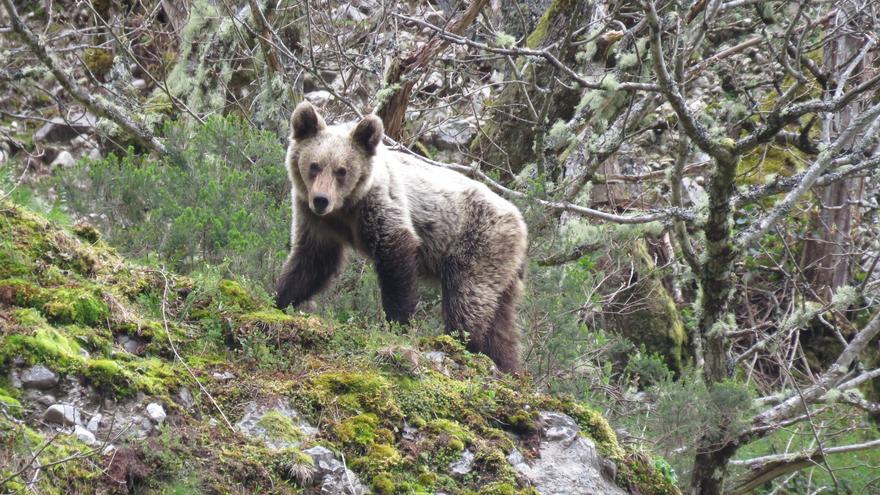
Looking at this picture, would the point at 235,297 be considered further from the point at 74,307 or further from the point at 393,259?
the point at 393,259

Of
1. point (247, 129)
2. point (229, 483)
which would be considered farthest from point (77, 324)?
point (247, 129)

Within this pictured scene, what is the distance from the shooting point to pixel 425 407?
175 inches

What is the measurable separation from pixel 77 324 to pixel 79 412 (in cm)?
72

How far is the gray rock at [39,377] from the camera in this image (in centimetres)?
359

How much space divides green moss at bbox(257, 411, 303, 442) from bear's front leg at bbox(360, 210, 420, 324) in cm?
271

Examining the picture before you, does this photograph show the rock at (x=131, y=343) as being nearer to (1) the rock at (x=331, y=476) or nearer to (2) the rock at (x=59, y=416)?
(2) the rock at (x=59, y=416)

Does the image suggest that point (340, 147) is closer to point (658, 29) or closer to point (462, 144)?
point (658, 29)

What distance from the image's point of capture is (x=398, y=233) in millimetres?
6969

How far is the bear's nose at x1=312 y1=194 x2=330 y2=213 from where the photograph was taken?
6660 mm

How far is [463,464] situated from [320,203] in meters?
3.01

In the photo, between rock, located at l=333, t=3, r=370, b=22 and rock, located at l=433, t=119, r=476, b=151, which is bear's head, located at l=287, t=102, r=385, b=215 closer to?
rock, located at l=433, t=119, r=476, b=151

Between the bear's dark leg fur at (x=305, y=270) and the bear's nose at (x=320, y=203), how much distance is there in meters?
0.41

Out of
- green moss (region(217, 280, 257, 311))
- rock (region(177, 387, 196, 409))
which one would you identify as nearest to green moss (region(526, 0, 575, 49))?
green moss (region(217, 280, 257, 311))

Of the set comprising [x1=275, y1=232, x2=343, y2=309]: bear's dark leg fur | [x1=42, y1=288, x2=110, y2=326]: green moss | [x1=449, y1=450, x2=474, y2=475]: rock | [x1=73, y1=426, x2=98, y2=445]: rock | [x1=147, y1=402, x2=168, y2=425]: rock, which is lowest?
[x1=275, y1=232, x2=343, y2=309]: bear's dark leg fur
